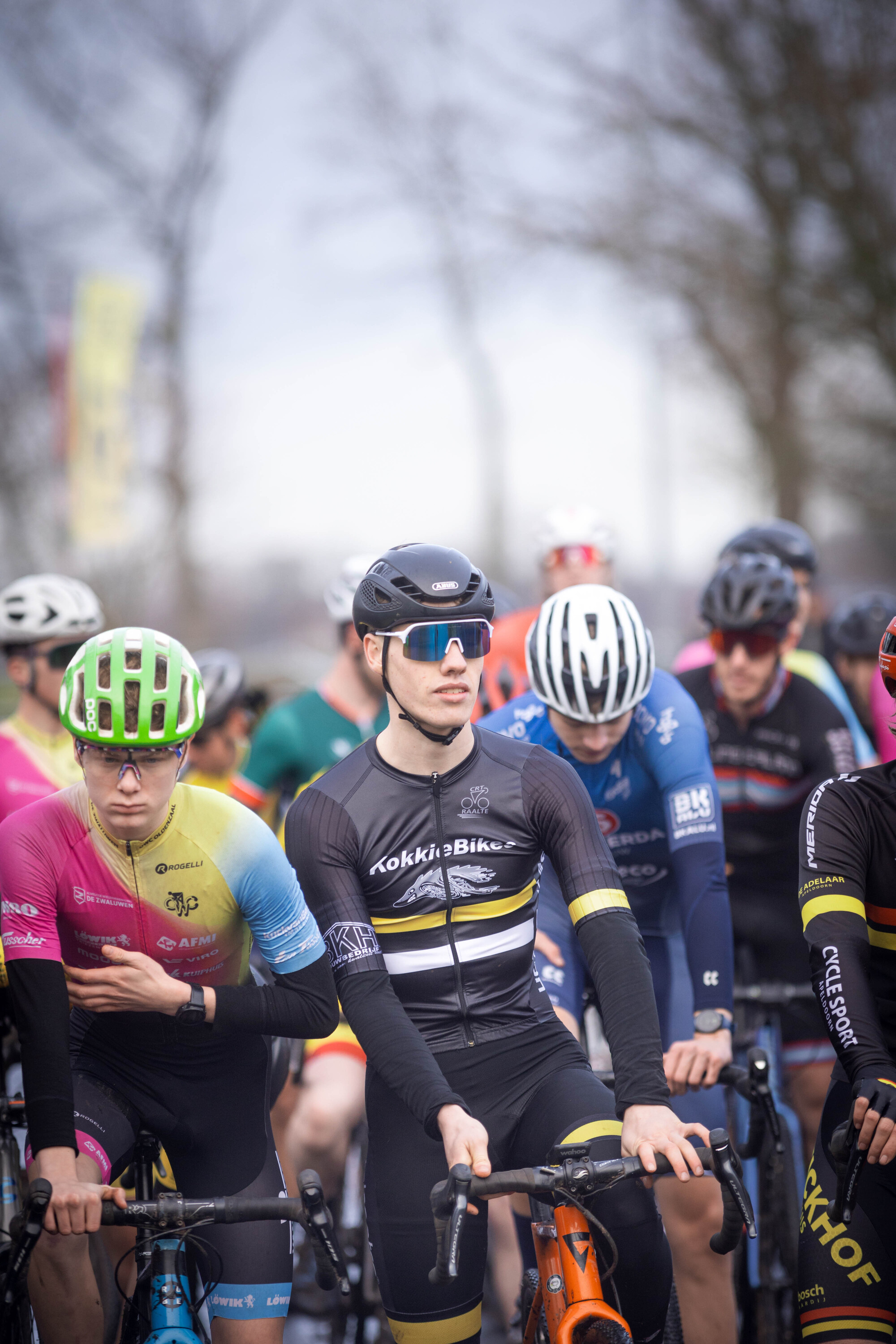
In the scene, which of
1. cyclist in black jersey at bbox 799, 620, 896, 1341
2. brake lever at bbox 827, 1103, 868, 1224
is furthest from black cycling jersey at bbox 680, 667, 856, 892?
brake lever at bbox 827, 1103, 868, 1224

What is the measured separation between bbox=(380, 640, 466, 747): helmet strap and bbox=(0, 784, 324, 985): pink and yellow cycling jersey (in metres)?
0.51

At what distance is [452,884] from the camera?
339 cm

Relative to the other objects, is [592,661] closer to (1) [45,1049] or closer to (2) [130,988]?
(2) [130,988]

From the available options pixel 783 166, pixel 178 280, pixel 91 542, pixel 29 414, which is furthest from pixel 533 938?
pixel 783 166

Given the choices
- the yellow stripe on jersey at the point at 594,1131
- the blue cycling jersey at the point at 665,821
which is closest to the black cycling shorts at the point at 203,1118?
the yellow stripe on jersey at the point at 594,1131

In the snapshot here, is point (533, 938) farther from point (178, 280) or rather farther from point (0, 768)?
point (178, 280)

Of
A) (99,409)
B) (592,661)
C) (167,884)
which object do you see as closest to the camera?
(167,884)

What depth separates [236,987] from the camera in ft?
10.7

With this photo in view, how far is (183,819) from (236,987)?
49 cm

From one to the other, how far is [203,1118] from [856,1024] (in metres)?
1.79

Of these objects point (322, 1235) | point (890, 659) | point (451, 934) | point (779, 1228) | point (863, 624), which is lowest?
point (779, 1228)

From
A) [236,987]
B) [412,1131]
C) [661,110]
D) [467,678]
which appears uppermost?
[661,110]

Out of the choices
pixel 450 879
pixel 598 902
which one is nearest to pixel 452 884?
pixel 450 879

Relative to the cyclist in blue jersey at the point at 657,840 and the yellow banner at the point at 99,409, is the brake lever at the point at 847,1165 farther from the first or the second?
the yellow banner at the point at 99,409
